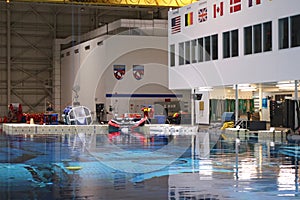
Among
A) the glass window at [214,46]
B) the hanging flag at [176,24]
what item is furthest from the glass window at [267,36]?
the hanging flag at [176,24]

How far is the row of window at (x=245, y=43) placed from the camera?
29781mm

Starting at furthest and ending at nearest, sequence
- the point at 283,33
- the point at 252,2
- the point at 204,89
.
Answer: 1. the point at 204,89
2. the point at 252,2
3. the point at 283,33

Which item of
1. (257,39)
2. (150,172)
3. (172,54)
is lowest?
(150,172)

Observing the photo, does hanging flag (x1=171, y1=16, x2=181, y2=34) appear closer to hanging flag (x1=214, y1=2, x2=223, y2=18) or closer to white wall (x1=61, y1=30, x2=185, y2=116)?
white wall (x1=61, y1=30, x2=185, y2=116)

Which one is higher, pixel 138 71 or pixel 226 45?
pixel 226 45

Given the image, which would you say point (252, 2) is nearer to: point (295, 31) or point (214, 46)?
point (295, 31)

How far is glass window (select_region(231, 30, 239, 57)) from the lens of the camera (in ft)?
114

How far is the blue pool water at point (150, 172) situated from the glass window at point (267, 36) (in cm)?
944

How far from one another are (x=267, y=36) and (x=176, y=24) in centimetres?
1227

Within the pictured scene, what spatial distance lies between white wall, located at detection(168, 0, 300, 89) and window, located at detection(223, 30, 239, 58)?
11.0 inches

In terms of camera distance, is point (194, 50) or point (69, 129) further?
point (194, 50)

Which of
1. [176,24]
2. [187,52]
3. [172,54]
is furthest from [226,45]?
[172,54]

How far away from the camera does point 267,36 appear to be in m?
31.7

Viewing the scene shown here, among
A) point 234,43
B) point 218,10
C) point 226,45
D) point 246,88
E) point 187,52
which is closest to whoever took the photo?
point 234,43
